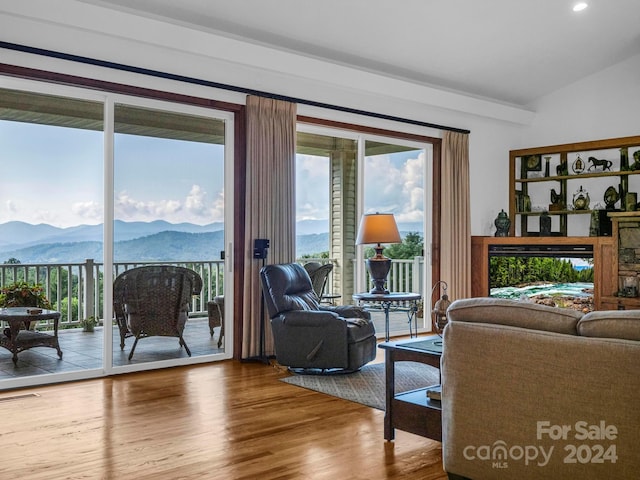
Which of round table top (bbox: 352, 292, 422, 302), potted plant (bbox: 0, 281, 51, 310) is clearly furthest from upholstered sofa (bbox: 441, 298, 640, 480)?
potted plant (bbox: 0, 281, 51, 310)

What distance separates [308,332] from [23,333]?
2.29 m

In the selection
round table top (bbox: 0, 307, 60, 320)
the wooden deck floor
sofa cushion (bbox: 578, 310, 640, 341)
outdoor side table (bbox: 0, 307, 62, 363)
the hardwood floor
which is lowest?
the hardwood floor

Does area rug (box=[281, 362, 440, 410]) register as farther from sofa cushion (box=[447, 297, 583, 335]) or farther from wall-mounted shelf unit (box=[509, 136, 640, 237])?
wall-mounted shelf unit (box=[509, 136, 640, 237])

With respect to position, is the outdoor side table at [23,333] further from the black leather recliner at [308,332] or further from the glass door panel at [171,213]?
the black leather recliner at [308,332]

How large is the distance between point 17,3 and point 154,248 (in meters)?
2.10

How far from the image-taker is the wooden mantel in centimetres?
713

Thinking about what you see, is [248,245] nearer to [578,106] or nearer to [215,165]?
[215,165]

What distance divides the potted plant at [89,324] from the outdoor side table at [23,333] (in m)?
0.27

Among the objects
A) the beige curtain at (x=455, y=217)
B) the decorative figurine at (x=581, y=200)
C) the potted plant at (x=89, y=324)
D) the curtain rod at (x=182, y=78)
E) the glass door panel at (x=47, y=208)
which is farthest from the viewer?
the decorative figurine at (x=581, y=200)

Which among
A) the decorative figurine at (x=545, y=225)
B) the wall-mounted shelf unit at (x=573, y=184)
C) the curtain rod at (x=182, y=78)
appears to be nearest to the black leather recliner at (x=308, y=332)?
the curtain rod at (x=182, y=78)

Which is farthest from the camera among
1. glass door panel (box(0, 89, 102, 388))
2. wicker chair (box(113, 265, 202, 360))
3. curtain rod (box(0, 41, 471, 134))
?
wicker chair (box(113, 265, 202, 360))

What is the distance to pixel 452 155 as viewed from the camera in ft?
25.3

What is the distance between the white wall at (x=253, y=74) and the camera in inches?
185

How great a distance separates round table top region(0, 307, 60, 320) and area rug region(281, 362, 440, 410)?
6.58 feet
